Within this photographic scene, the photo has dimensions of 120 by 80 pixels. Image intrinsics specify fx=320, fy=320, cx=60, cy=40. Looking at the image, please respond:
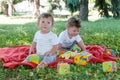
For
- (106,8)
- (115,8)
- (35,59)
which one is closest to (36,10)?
(106,8)

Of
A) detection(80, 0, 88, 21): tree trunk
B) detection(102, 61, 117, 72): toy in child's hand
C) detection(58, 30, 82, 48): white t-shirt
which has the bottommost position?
detection(102, 61, 117, 72): toy in child's hand

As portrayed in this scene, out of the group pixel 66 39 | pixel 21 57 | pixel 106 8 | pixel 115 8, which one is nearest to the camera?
pixel 21 57

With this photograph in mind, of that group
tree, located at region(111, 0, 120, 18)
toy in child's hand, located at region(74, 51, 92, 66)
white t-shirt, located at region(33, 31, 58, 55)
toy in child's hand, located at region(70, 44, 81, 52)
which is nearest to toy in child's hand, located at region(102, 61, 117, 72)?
toy in child's hand, located at region(74, 51, 92, 66)

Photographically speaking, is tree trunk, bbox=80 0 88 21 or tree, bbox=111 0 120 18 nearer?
tree trunk, bbox=80 0 88 21

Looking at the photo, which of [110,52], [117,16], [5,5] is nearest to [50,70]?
[110,52]

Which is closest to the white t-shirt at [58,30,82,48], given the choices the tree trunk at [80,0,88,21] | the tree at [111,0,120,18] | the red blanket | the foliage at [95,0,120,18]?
the red blanket

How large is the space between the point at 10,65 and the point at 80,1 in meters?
14.2

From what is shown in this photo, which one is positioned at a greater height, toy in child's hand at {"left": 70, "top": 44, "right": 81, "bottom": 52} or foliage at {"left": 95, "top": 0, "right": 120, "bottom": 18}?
foliage at {"left": 95, "top": 0, "right": 120, "bottom": 18}

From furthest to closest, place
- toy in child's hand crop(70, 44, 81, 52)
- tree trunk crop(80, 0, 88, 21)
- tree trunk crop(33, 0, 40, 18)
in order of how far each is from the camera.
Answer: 1. tree trunk crop(33, 0, 40, 18)
2. tree trunk crop(80, 0, 88, 21)
3. toy in child's hand crop(70, 44, 81, 52)

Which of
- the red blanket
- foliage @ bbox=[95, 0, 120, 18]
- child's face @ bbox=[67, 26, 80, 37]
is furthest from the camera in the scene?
foliage @ bbox=[95, 0, 120, 18]

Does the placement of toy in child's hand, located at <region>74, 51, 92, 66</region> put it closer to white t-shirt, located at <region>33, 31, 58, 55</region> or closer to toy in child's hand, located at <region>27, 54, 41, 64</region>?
white t-shirt, located at <region>33, 31, 58, 55</region>

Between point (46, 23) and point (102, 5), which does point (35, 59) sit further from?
point (102, 5)

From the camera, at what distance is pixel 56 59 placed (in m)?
6.03

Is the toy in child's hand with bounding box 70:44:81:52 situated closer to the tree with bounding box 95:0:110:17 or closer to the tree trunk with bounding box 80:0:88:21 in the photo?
the tree trunk with bounding box 80:0:88:21
